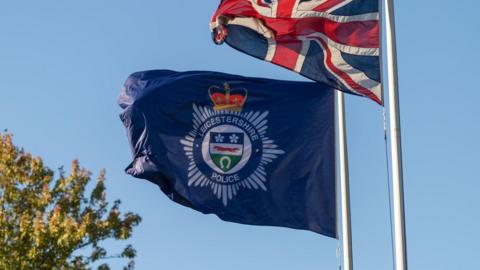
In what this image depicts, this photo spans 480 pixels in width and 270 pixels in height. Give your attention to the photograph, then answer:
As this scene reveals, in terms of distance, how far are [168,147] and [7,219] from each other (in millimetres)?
3305

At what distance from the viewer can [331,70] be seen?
56.6 ft

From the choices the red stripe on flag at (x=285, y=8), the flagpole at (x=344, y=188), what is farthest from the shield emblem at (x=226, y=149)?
the red stripe on flag at (x=285, y=8)

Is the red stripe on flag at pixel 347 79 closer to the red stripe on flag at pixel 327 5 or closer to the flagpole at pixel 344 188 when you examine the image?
the red stripe on flag at pixel 327 5

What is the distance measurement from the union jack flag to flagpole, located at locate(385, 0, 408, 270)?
0.48m

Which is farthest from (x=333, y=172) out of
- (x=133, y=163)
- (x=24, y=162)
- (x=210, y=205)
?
(x=24, y=162)

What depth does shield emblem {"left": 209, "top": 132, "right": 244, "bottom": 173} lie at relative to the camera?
2102 centimetres

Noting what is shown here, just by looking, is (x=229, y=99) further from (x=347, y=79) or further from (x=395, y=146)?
(x=395, y=146)

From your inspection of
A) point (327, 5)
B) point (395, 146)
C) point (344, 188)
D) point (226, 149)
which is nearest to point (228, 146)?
point (226, 149)

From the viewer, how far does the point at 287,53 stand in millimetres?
17484

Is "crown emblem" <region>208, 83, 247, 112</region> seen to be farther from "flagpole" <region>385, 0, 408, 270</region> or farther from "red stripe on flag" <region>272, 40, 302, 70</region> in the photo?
"flagpole" <region>385, 0, 408, 270</region>

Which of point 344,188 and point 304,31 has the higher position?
point 304,31

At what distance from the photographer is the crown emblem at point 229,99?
2123cm

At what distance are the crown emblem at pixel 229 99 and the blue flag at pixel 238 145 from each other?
0.06 ft

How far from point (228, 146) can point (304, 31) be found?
4.16m
